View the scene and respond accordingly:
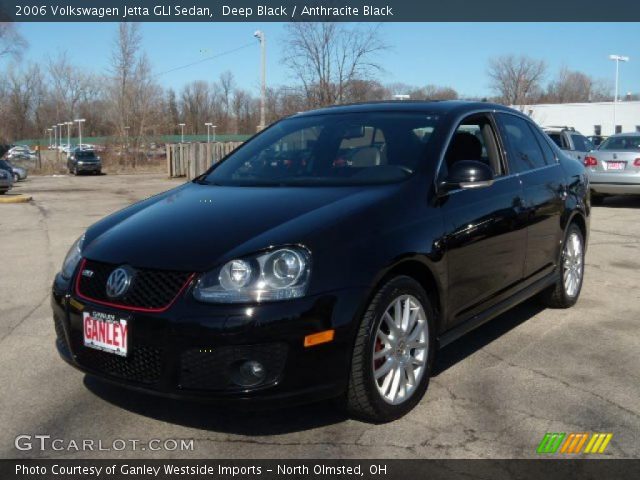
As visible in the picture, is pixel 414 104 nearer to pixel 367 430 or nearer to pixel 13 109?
pixel 367 430

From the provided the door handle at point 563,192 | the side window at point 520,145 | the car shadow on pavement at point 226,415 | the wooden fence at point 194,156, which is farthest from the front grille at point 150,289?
the wooden fence at point 194,156

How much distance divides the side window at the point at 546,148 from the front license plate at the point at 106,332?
373 centimetres

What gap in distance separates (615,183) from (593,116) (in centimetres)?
5466

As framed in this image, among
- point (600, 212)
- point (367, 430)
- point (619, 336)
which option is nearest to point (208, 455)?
point (367, 430)

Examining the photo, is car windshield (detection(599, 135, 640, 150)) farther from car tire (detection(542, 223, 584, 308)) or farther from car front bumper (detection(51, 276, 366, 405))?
car front bumper (detection(51, 276, 366, 405))

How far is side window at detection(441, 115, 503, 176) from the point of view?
14.0 feet

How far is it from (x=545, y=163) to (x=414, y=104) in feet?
4.67

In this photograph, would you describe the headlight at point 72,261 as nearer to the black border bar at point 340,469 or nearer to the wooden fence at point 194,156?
the black border bar at point 340,469

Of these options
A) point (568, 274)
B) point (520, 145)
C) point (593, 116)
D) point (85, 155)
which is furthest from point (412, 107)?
point (593, 116)

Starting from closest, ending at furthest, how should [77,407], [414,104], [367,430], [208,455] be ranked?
1. [208,455]
2. [367,430]
3. [77,407]
4. [414,104]

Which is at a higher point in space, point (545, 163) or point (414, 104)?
point (414, 104)

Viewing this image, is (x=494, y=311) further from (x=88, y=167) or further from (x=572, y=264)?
(x=88, y=167)

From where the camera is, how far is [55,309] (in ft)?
11.7

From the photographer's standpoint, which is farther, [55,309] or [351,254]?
[55,309]
